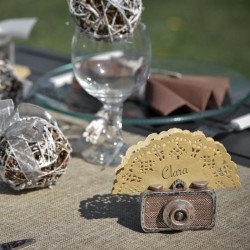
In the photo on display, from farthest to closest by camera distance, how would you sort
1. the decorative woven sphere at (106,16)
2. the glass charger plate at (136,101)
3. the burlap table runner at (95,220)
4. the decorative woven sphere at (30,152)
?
1. the glass charger plate at (136,101)
2. the decorative woven sphere at (106,16)
3. the decorative woven sphere at (30,152)
4. the burlap table runner at (95,220)

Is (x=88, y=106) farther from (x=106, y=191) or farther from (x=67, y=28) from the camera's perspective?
(x=67, y=28)

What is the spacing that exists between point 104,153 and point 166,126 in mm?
195

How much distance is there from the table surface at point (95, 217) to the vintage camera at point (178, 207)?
2 cm

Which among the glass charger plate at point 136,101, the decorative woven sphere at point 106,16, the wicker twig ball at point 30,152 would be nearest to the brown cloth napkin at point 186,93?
the glass charger plate at point 136,101

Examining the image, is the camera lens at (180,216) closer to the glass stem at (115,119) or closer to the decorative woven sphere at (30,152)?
the decorative woven sphere at (30,152)

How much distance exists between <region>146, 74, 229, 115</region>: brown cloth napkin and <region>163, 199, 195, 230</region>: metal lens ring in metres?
0.47

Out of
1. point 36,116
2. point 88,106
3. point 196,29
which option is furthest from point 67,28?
point 36,116

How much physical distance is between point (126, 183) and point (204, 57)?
2.90 meters

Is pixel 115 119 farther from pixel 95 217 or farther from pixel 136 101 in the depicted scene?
pixel 95 217

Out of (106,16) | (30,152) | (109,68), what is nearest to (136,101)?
(109,68)

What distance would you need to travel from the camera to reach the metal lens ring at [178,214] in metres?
1.12

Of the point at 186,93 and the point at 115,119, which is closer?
the point at 115,119

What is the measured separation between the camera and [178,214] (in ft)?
3.72

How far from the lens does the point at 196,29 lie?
452 cm
